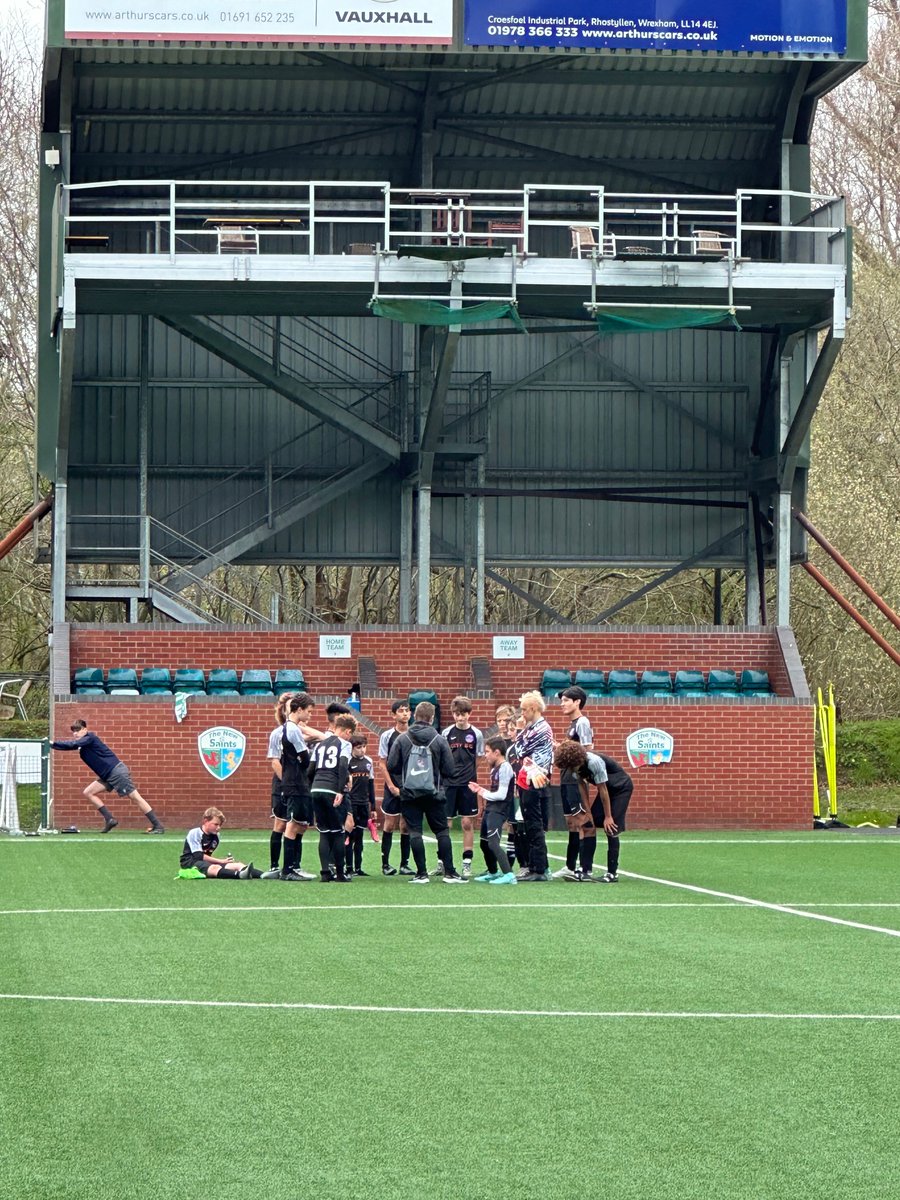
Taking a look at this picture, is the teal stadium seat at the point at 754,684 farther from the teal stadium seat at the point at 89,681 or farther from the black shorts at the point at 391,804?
the black shorts at the point at 391,804

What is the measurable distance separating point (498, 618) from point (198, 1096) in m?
36.5

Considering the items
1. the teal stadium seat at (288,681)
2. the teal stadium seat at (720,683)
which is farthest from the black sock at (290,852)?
the teal stadium seat at (720,683)

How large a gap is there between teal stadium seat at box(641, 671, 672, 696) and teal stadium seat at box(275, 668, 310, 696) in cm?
496

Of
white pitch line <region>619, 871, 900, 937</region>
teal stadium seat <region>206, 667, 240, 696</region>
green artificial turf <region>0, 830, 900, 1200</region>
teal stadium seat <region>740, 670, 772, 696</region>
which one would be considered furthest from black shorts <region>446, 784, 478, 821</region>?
teal stadium seat <region>740, 670, 772, 696</region>

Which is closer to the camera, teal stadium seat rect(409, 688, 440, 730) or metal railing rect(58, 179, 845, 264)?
teal stadium seat rect(409, 688, 440, 730)

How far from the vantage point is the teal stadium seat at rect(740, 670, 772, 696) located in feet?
91.4

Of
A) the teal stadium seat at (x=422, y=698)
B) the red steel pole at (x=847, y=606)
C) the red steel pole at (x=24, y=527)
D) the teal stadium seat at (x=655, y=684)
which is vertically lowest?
the teal stadium seat at (x=422, y=698)

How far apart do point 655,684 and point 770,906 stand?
1305 centimetres

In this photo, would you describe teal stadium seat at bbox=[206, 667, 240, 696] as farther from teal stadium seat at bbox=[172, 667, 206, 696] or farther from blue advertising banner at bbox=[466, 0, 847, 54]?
blue advertising banner at bbox=[466, 0, 847, 54]

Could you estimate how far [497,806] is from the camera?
53.3 ft

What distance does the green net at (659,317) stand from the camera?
2655 centimetres

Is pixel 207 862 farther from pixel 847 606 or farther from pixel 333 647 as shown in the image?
pixel 847 606

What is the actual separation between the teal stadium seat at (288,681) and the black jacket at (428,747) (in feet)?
32.0

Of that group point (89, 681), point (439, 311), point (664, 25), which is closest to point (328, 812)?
point (89, 681)
